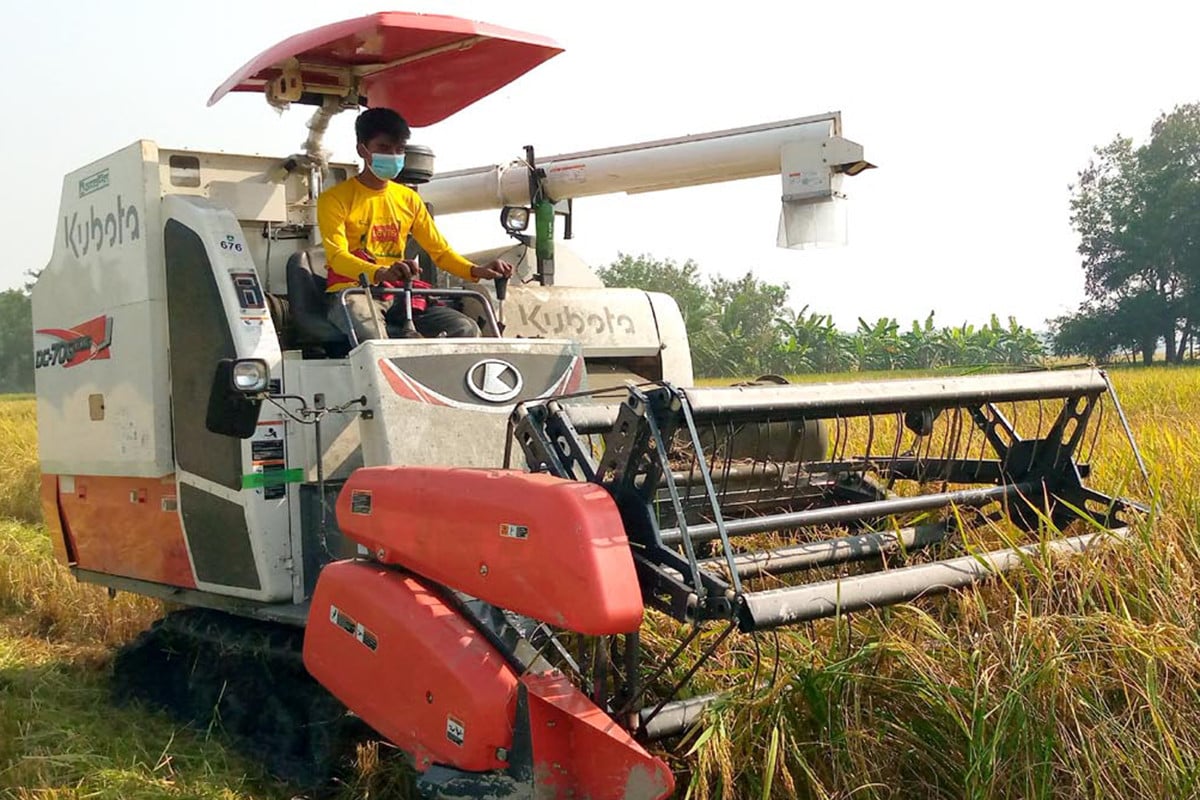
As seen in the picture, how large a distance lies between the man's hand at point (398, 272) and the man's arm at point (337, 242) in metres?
0.03

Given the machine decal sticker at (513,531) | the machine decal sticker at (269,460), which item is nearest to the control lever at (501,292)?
the machine decal sticker at (269,460)

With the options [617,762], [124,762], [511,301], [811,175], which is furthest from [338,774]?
[811,175]

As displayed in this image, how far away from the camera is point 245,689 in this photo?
15.0 ft

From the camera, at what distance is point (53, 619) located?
22.0 ft

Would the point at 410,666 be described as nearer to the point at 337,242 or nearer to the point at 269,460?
the point at 269,460

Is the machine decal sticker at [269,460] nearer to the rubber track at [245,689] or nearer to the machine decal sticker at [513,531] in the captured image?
the rubber track at [245,689]

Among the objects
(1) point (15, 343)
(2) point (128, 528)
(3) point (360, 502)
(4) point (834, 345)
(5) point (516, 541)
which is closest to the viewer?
(5) point (516, 541)

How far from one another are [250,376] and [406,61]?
198cm

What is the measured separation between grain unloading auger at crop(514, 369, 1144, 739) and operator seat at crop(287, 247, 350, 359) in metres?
1.20

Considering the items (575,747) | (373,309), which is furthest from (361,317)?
(575,747)

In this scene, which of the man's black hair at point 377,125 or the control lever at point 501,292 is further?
the control lever at point 501,292

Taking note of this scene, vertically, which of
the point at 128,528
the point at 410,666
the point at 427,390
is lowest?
the point at 410,666

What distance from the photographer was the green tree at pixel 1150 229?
42.7 meters

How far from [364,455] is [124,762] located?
1396 millimetres
